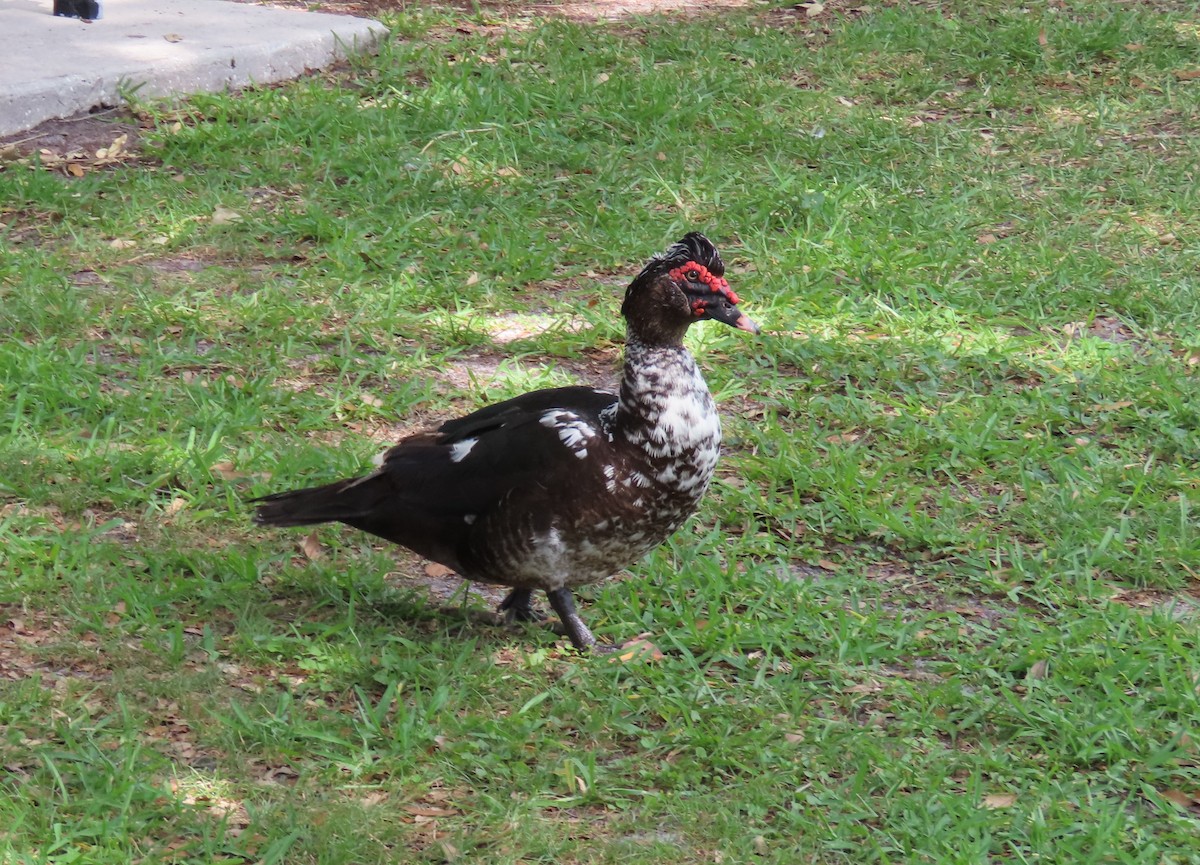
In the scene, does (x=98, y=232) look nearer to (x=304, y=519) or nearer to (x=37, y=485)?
(x=37, y=485)

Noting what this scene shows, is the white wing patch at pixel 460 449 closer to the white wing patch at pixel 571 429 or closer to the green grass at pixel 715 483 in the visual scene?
the white wing patch at pixel 571 429

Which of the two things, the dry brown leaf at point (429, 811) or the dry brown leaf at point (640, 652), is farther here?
the dry brown leaf at point (640, 652)

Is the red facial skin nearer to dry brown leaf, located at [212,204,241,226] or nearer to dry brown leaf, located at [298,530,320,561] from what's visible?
dry brown leaf, located at [298,530,320,561]

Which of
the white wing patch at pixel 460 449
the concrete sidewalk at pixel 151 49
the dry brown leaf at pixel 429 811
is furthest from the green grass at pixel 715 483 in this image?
the white wing patch at pixel 460 449

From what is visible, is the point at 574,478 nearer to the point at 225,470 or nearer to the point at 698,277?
the point at 698,277

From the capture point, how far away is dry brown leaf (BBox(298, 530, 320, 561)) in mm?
4102

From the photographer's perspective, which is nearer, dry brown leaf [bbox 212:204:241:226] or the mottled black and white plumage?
the mottled black and white plumage

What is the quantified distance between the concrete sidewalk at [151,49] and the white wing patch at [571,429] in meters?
4.12

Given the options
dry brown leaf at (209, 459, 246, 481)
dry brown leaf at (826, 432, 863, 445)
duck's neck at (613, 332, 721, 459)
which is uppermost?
duck's neck at (613, 332, 721, 459)

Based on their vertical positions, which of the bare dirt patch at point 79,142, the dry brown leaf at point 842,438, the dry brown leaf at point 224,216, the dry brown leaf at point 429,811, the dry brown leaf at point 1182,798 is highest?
the bare dirt patch at point 79,142

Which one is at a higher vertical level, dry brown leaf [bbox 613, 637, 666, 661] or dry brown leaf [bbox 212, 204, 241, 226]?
dry brown leaf [bbox 212, 204, 241, 226]

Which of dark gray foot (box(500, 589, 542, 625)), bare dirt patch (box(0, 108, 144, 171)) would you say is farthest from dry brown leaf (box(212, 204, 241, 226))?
dark gray foot (box(500, 589, 542, 625))

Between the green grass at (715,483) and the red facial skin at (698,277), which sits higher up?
the red facial skin at (698,277)

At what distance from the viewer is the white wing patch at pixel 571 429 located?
357 centimetres
